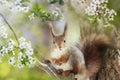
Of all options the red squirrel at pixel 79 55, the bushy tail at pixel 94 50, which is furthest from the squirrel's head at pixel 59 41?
the bushy tail at pixel 94 50

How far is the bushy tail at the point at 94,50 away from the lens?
1891 millimetres

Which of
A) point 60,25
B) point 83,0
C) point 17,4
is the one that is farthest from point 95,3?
point 17,4

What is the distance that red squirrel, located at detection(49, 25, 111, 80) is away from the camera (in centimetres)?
179

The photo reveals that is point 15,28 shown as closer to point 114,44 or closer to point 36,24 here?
point 36,24

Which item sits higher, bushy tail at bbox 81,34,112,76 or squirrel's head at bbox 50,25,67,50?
squirrel's head at bbox 50,25,67,50

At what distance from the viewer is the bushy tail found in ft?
6.20

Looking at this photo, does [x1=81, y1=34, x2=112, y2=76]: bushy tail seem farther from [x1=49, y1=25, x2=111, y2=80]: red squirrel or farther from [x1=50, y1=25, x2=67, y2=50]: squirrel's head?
[x1=50, y1=25, x2=67, y2=50]: squirrel's head

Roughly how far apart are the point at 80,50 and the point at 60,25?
16 centimetres

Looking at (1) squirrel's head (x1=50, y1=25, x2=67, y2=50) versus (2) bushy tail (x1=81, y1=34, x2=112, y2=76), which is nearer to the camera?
(1) squirrel's head (x1=50, y1=25, x2=67, y2=50)

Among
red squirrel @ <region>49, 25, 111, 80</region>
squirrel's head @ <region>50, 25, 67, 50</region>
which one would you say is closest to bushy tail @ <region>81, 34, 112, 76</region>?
red squirrel @ <region>49, 25, 111, 80</region>

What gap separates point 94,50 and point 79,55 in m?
0.11

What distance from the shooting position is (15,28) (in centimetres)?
175

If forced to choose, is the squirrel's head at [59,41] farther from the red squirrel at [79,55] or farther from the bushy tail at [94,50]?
the bushy tail at [94,50]

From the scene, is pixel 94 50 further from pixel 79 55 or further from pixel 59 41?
pixel 59 41
